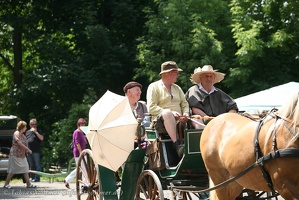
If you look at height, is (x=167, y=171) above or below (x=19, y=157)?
above

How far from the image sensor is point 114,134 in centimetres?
898

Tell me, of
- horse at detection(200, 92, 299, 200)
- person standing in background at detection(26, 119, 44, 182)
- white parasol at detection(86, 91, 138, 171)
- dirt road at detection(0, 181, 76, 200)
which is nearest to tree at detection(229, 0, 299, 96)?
person standing in background at detection(26, 119, 44, 182)

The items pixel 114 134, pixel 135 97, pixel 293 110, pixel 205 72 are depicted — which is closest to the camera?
pixel 293 110

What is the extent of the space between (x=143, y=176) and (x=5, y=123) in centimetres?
1452

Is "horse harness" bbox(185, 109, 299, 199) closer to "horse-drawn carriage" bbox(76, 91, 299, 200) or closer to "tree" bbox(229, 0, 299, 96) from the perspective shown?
"horse-drawn carriage" bbox(76, 91, 299, 200)

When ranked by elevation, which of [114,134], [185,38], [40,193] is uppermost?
[185,38]

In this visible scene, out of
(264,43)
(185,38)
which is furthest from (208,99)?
(185,38)

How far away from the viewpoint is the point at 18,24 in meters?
25.0

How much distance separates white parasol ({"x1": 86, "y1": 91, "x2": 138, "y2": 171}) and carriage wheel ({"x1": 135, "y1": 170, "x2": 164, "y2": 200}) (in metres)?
0.36

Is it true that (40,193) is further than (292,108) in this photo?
Yes

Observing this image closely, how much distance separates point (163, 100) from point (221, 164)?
1.86m

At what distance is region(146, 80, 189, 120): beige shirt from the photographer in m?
9.04

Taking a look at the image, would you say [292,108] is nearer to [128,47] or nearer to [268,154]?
[268,154]

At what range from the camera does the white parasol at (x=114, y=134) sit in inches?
352
